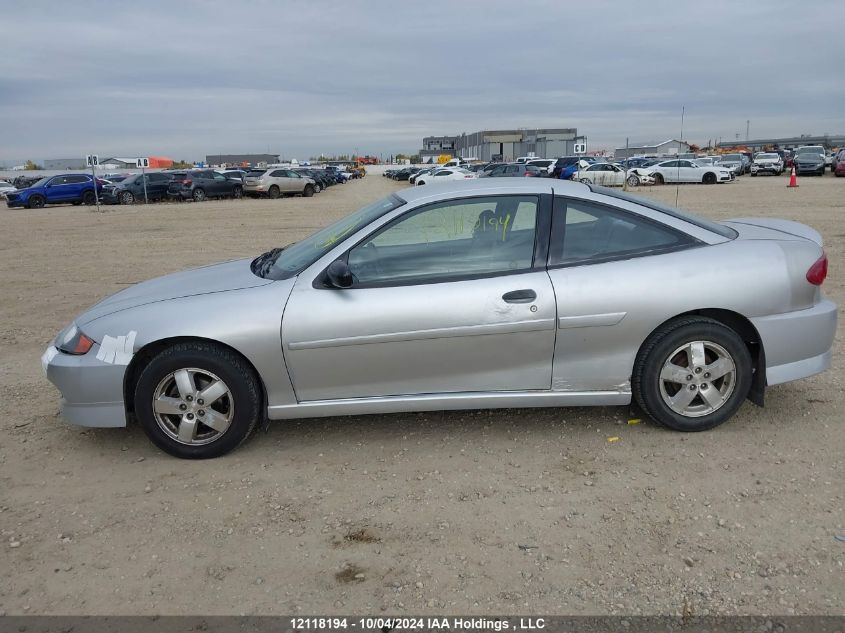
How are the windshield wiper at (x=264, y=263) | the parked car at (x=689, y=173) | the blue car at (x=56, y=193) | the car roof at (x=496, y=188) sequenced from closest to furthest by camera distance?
the car roof at (x=496, y=188) < the windshield wiper at (x=264, y=263) < the blue car at (x=56, y=193) < the parked car at (x=689, y=173)

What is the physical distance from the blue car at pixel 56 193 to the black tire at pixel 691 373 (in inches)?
1261

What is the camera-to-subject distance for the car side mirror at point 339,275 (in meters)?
3.79

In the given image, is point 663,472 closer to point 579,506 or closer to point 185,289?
point 579,506

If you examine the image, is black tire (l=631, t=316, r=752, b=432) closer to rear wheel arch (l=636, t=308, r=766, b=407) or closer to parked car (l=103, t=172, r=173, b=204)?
rear wheel arch (l=636, t=308, r=766, b=407)

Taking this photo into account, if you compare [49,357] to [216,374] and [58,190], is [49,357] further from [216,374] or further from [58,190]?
[58,190]

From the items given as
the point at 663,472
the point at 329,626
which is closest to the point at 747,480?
the point at 663,472

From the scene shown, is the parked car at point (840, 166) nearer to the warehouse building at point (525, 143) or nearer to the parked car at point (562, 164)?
the parked car at point (562, 164)

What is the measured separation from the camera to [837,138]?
401 feet

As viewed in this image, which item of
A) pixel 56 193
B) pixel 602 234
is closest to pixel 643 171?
pixel 56 193

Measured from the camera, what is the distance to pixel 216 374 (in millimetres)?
3838

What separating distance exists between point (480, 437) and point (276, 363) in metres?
1.32

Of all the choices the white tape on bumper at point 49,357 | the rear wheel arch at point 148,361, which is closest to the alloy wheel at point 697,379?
the rear wheel arch at point 148,361

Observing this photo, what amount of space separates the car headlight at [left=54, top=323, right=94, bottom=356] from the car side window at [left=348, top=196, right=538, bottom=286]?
1586 mm

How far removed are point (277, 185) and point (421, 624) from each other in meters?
33.5
